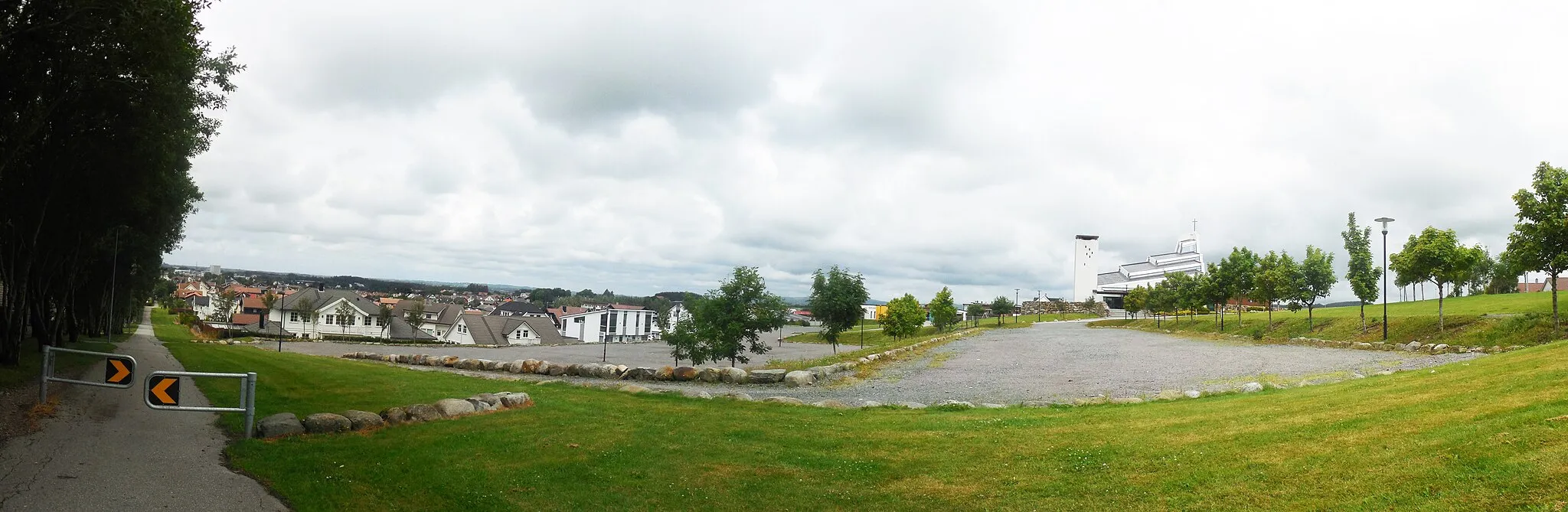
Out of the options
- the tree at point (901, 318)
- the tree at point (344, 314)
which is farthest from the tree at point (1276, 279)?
the tree at point (344, 314)

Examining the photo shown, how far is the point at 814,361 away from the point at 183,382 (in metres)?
23.2

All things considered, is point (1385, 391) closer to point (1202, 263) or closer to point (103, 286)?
point (103, 286)

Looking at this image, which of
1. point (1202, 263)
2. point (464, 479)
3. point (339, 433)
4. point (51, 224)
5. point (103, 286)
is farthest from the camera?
point (1202, 263)

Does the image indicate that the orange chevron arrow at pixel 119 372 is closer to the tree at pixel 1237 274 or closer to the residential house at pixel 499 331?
the tree at pixel 1237 274

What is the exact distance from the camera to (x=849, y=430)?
517 inches

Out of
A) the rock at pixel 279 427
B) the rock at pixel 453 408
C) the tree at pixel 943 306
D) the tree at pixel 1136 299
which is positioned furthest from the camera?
the tree at pixel 1136 299

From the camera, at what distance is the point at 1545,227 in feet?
87.3

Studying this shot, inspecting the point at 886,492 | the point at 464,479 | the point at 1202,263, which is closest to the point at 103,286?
the point at 464,479

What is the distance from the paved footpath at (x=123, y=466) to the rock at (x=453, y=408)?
134 inches

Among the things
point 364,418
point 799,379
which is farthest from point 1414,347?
point 364,418

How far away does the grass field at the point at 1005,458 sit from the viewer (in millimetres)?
7004

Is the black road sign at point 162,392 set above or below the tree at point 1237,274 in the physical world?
below

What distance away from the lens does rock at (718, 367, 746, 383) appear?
26219mm

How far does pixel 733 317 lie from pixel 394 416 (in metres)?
18.8
